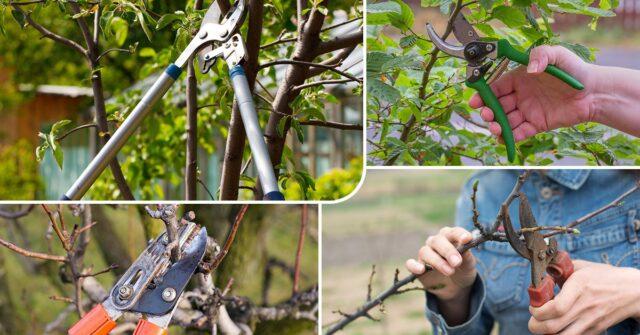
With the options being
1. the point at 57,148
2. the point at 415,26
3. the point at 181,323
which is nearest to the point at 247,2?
the point at 415,26

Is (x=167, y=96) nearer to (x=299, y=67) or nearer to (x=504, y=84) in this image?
(x=299, y=67)

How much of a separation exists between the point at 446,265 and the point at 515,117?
0.23 meters

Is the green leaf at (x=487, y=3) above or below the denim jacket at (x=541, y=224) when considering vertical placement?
above

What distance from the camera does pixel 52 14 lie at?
3826 millimetres

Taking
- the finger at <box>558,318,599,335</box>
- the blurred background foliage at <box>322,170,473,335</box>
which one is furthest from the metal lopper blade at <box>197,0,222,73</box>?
the blurred background foliage at <box>322,170,473,335</box>

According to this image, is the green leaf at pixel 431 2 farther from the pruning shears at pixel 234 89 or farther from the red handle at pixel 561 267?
the red handle at pixel 561 267

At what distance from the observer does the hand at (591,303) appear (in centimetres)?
104

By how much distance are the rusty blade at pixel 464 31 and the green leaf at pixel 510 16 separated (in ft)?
0.11

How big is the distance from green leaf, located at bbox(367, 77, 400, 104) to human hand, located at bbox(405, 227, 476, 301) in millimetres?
184

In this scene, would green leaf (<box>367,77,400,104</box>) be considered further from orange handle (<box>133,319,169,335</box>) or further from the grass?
the grass

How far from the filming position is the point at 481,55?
112 centimetres

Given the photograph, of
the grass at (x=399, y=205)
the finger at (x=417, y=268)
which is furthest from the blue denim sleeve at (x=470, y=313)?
the grass at (x=399, y=205)

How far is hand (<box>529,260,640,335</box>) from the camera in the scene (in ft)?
3.41

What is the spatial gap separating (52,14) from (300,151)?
134 cm
